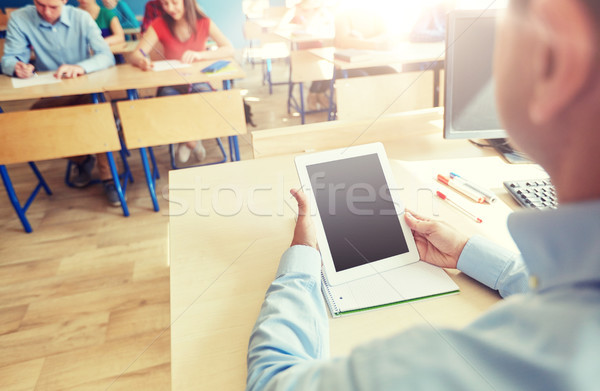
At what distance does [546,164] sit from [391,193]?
0.54m

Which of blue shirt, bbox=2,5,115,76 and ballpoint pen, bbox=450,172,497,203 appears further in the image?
blue shirt, bbox=2,5,115,76

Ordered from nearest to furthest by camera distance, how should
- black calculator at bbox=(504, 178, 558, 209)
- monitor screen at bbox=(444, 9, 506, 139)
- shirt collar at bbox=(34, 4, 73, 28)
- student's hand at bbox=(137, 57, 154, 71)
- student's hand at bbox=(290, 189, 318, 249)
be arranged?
student's hand at bbox=(290, 189, 318, 249), black calculator at bbox=(504, 178, 558, 209), monitor screen at bbox=(444, 9, 506, 139), student's hand at bbox=(137, 57, 154, 71), shirt collar at bbox=(34, 4, 73, 28)

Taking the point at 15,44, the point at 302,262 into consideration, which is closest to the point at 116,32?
the point at 15,44

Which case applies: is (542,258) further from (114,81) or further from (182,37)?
(182,37)

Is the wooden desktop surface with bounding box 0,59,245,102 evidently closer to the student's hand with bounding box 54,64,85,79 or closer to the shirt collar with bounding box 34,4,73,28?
the student's hand with bounding box 54,64,85,79

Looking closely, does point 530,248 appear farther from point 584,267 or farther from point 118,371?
point 118,371

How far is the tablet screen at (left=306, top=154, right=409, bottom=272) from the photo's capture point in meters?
0.76

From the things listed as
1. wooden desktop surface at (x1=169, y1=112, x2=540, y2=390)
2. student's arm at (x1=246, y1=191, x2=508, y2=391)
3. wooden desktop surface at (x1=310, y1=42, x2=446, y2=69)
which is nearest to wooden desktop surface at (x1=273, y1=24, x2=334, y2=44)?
wooden desktop surface at (x1=310, y1=42, x2=446, y2=69)

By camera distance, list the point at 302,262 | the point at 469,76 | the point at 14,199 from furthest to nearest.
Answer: the point at 14,199 < the point at 469,76 < the point at 302,262

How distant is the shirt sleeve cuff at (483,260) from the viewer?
701 millimetres

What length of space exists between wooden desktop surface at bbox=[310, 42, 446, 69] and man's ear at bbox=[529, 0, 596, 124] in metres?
2.46

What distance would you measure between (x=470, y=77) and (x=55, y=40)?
273 cm

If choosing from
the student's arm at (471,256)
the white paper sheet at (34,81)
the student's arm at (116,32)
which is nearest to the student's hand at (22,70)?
the white paper sheet at (34,81)

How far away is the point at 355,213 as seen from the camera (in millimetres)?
800
